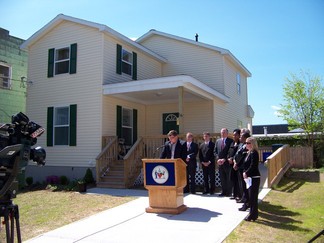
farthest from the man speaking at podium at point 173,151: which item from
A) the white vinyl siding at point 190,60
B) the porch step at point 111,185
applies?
the white vinyl siding at point 190,60

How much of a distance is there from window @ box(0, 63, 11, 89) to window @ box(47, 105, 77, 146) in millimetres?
5258

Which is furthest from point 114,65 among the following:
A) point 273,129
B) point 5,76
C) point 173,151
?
point 273,129

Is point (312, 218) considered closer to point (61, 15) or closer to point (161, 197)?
point (161, 197)

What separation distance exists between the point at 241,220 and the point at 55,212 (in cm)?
426

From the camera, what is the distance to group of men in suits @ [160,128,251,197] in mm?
8539

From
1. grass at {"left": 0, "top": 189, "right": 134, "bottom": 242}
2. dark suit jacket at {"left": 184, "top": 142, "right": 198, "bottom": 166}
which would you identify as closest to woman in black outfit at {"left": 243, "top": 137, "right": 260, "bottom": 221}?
dark suit jacket at {"left": 184, "top": 142, "right": 198, "bottom": 166}

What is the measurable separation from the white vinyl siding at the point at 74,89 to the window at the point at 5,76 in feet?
11.6

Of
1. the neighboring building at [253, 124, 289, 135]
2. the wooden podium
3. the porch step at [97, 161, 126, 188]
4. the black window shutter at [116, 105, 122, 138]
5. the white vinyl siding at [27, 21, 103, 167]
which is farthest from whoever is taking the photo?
the neighboring building at [253, 124, 289, 135]

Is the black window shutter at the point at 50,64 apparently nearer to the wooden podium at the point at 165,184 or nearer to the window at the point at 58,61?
the window at the point at 58,61

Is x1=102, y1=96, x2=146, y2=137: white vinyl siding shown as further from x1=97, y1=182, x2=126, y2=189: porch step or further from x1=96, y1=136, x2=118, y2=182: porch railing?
x1=97, y1=182, x2=126, y2=189: porch step

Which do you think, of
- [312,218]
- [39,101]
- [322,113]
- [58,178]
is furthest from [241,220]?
[322,113]

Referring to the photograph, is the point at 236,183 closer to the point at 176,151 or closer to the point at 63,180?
the point at 176,151

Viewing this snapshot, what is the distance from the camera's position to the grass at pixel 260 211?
552 cm

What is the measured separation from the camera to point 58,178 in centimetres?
1255
